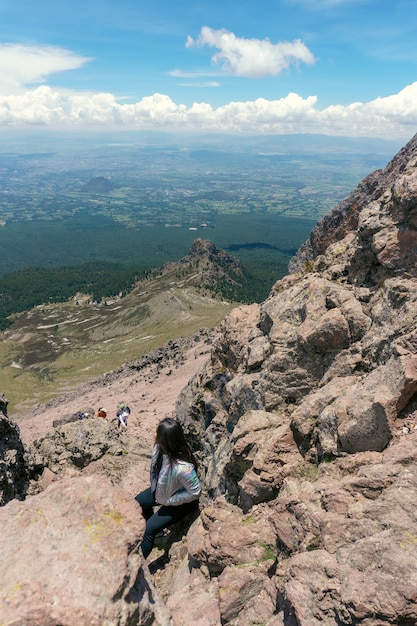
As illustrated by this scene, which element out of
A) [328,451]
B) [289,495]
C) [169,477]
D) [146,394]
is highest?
[328,451]

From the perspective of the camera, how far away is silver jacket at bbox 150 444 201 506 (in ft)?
42.9

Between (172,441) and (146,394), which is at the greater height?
(172,441)

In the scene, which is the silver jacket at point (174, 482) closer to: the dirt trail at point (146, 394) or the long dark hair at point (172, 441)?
the long dark hair at point (172, 441)

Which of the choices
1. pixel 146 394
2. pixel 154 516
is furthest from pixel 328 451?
pixel 146 394

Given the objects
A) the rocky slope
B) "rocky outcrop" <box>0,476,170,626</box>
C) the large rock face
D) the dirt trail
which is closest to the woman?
the rocky slope

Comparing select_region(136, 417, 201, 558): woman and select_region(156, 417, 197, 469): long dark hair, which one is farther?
select_region(136, 417, 201, 558): woman

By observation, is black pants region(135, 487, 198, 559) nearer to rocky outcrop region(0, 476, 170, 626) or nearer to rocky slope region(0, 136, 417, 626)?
rocky slope region(0, 136, 417, 626)

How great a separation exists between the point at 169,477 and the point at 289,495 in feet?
13.6

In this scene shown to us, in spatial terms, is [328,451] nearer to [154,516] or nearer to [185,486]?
[185,486]

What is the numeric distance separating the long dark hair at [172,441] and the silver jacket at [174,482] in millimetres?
181

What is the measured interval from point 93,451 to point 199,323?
164m

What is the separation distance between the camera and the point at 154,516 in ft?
44.9

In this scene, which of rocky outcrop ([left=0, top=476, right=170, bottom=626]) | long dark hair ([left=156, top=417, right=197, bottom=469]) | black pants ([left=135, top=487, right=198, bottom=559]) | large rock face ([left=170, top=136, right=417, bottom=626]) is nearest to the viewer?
rocky outcrop ([left=0, top=476, right=170, bottom=626])

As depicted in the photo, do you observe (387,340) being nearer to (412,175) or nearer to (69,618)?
(412,175)
